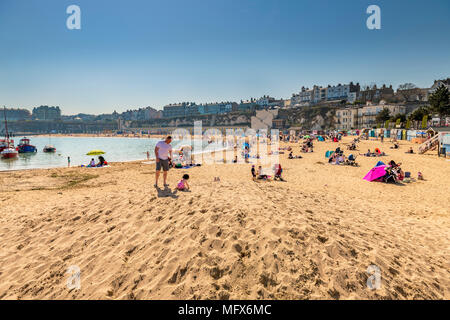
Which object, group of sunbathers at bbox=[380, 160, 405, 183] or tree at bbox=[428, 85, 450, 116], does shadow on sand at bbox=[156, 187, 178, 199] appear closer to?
group of sunbathers at bbox=[380, 160, 405, 183]

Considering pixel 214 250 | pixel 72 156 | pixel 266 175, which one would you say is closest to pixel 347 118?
pixel 266 175

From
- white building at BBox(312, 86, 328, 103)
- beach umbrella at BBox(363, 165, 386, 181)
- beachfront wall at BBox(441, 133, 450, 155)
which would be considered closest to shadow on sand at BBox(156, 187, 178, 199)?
beach umbrella at BBox(363, 165, 386, 181)

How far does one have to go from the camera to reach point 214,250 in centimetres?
449

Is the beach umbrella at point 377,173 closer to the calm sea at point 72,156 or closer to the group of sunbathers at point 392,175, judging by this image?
the group of sunbathers at point 392,175

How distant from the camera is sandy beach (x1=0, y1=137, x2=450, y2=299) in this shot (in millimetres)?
3783

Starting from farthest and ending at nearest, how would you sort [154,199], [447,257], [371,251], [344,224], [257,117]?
[257,117]
[154,199]
[344,224]
[447,257]
[371,251]

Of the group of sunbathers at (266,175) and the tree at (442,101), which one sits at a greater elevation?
the tree at (442,101)

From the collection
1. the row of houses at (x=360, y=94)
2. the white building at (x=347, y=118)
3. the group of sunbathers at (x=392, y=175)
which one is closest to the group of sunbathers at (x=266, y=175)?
the group of sunbathers at (x=392, y=175)

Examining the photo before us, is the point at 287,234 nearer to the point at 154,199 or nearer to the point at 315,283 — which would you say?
the point at 315,283

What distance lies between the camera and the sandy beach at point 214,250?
12.4 ft

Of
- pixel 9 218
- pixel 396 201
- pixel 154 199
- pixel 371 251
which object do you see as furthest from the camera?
pixel 396 201

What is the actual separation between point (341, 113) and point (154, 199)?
9251 cm
